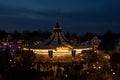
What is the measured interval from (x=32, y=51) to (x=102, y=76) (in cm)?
1040

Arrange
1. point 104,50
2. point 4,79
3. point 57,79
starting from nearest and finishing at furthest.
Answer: point 4,79 < point 57,79 < point 104,50

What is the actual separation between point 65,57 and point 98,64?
4.78 m

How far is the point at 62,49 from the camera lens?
25969mm

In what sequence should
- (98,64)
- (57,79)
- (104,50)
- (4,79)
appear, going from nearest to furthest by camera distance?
1. (4,79)
2. (57,79)
3. (98,64)
4. (104,50)

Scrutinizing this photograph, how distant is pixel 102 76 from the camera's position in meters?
16.0

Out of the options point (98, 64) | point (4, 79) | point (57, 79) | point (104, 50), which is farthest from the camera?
point (104, 50)

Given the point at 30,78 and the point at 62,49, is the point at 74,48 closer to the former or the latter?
the point at 62,49

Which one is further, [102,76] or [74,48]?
[74,48]

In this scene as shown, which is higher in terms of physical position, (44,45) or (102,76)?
(44,45)

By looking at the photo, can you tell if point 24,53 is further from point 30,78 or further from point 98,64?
point 30,78

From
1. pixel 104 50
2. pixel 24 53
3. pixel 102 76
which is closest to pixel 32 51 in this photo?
pixel 24 53

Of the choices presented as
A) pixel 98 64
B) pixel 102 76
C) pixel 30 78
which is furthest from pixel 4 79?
pixel 98 64

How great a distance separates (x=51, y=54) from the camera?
2527 cm

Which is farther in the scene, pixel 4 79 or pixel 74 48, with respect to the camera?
pixel 74 48
